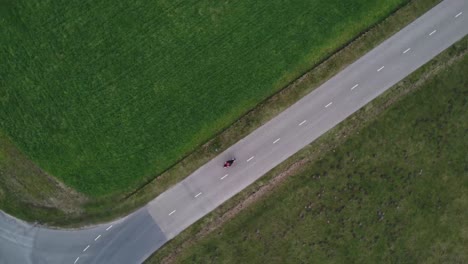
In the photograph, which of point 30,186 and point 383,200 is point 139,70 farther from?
point 383,200

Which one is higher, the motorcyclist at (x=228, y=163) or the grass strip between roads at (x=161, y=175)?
the grass strip between roads at (x=161, y=175)

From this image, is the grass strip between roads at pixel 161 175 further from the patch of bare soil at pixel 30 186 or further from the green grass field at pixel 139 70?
the green grass field at pixel 139 70

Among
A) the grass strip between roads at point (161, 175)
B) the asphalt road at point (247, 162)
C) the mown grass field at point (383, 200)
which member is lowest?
the mown grass field at point (383, 200)

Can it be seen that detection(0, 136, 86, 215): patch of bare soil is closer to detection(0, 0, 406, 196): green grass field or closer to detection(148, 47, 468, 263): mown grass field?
detection(0, 0, 406, 196): green grass field

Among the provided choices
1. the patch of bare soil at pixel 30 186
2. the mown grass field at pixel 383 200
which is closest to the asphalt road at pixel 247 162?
the patch of bare soil at pixel 30 186

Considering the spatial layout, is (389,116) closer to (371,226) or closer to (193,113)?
(371,226)

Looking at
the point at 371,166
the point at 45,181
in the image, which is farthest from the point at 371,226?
the point at 45,181
